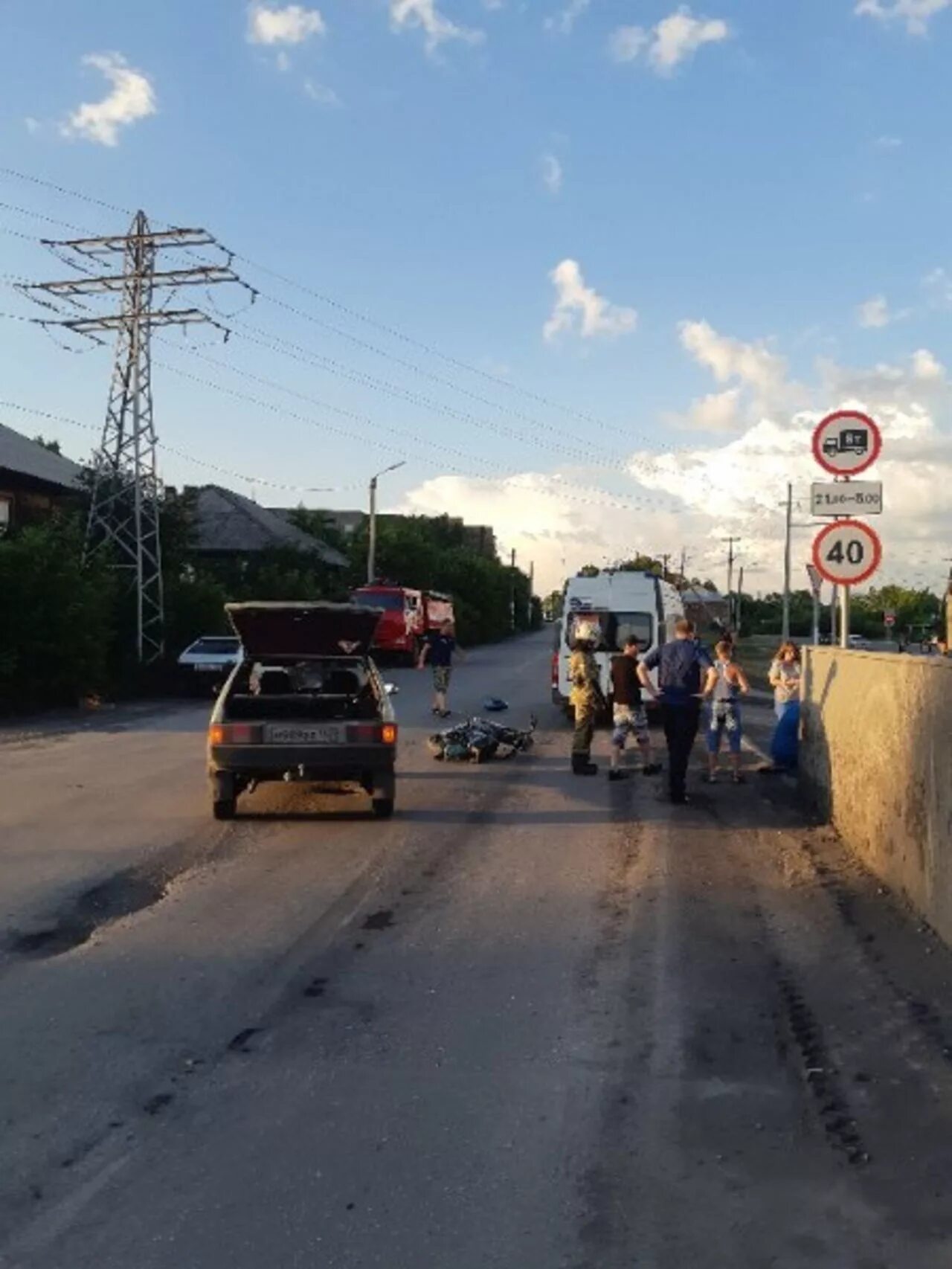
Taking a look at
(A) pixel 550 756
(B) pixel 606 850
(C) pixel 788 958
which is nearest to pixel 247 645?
(B) pixel 606 850

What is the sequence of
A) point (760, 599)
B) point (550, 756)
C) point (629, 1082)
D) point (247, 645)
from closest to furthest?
point (629, 1082) → point (247, 645) → point (550, 756) → point (760, 599)

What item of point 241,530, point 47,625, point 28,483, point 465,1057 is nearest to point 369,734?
point 465,1057

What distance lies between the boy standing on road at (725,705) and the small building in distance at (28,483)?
83.4 ft

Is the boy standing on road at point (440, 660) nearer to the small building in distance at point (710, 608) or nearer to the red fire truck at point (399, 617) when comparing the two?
the red fire truck at point (399, 617)

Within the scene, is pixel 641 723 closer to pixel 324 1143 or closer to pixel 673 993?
pixel 673 993

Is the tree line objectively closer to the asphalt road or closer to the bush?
the bush

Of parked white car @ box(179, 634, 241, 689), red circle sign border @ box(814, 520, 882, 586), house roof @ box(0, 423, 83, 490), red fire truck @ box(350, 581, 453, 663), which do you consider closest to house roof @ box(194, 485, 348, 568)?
red fire truck @ box(350, 581, 453, 663)

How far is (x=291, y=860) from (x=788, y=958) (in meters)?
A: 3.94

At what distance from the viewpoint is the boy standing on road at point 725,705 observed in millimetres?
14508

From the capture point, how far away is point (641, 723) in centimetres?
1463

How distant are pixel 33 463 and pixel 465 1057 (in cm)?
3986

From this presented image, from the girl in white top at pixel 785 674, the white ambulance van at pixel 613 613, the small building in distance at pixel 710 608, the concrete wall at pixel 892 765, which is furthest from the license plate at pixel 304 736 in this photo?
the small building in distance at pixel 710 608

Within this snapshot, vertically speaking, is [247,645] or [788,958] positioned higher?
Answer: [247,645]

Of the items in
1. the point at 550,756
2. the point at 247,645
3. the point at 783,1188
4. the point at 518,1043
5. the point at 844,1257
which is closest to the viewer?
the point at 844,1257
